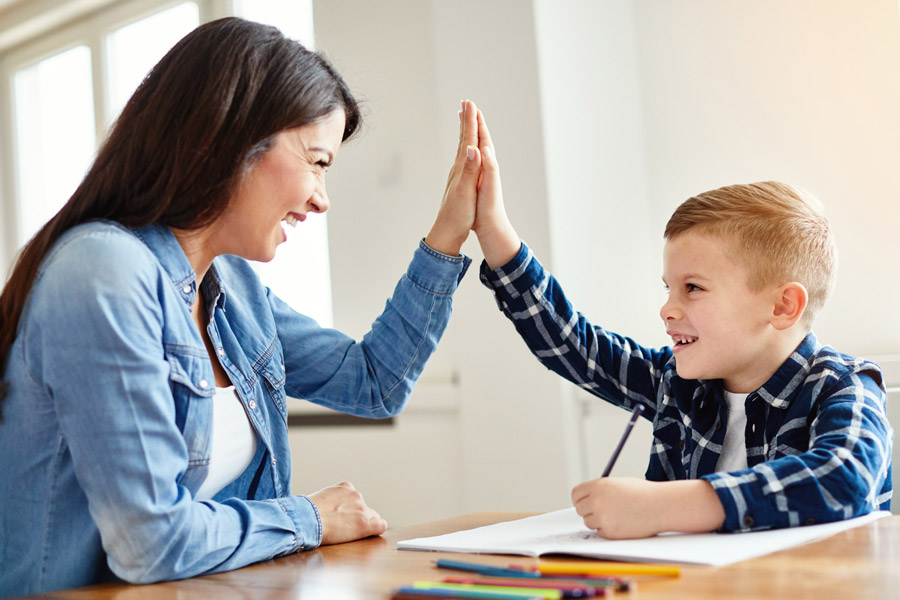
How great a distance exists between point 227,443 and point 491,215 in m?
0.49

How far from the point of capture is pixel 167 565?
0.81 meters

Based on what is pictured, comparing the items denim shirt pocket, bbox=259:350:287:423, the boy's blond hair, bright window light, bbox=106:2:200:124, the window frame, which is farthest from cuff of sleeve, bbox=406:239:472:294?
bright window light, bbox=106:2:200:124

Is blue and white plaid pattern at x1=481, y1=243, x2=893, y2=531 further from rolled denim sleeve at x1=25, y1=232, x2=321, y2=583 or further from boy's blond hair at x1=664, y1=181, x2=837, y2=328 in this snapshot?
rolled denim sleeve at x1=25, y1=232, x2=321, y2=583

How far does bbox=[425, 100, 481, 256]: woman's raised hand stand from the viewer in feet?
4.01

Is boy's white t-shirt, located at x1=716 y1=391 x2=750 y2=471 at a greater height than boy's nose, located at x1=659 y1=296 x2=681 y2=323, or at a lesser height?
lesser

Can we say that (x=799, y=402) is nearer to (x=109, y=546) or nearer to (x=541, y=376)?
(x=109, y=546)

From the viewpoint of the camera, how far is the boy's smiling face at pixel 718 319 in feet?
3.85

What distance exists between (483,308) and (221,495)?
128cm

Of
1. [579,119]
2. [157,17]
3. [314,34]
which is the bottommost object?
[579,119]

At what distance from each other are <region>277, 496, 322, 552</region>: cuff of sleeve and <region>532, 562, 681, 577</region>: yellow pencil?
1.03ft

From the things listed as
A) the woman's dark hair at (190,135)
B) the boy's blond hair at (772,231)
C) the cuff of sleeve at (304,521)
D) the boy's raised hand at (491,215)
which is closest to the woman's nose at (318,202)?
the woman's dark hair at (190,135)

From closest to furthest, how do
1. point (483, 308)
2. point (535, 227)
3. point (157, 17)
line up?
1. point (535, 227)
2. point (483, 308)
3. point (157, 17)

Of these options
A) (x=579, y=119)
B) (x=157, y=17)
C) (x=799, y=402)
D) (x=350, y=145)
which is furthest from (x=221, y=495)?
(x=157, y=17)

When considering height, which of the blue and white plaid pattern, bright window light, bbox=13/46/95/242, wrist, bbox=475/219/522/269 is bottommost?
the blue and white plaid pattern
